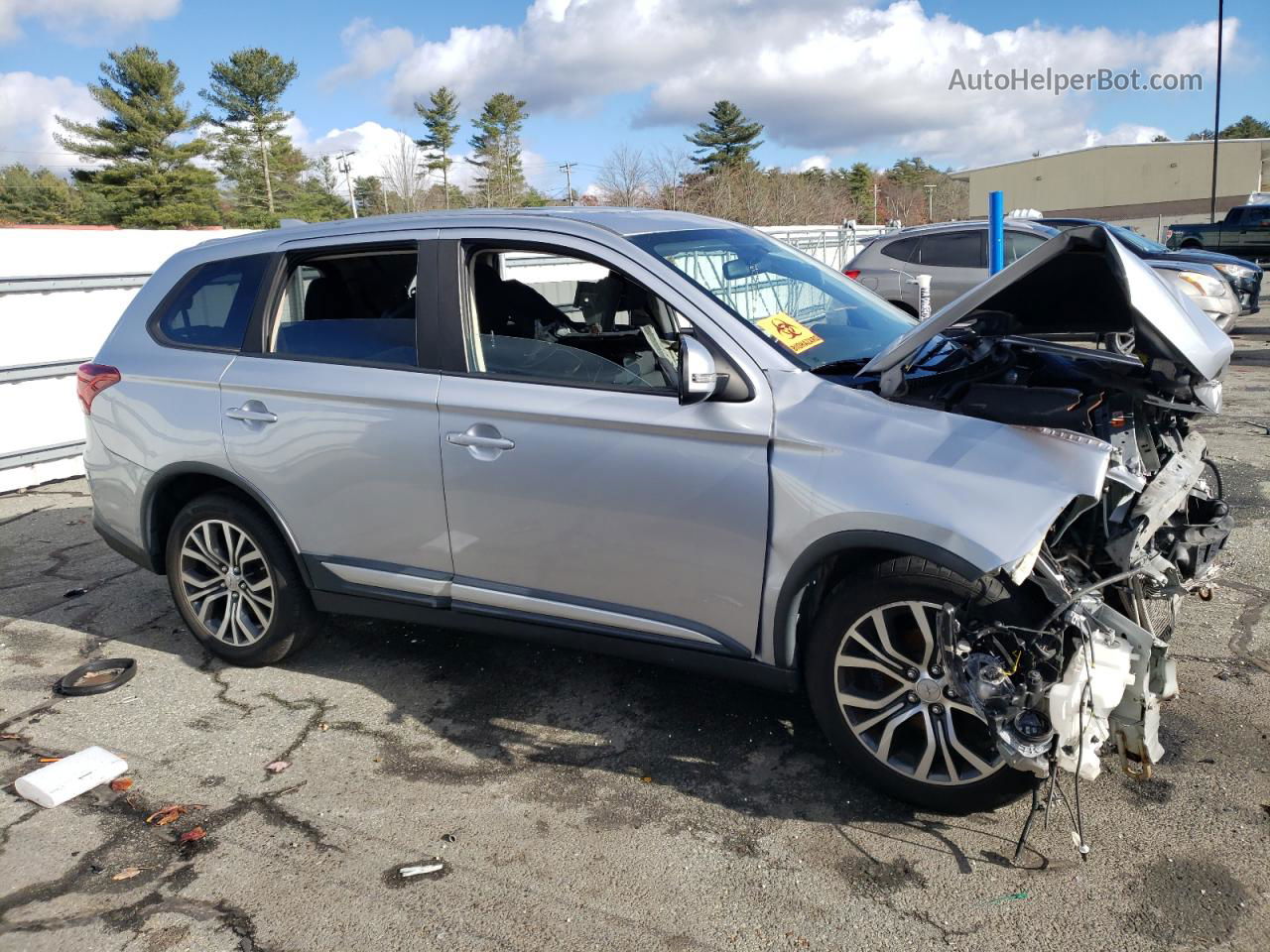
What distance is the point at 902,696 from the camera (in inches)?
122

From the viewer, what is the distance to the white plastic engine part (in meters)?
2.76

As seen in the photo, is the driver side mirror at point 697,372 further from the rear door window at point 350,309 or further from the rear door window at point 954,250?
the rear door window at point 954,250

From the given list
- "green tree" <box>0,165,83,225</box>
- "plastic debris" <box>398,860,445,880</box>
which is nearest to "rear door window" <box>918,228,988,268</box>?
"plastic debris" <box>398,860,445,880</box>

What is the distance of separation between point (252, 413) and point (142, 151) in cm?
5832

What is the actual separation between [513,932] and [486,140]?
69.6m

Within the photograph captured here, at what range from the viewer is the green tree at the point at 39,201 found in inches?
2625

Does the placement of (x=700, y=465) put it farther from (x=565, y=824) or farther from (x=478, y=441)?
(x=565, y=824)

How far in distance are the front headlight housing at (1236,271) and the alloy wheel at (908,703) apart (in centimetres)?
1271

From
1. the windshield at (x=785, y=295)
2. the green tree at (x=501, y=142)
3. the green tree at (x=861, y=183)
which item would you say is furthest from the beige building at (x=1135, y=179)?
the windshield at (x=785, y=295)

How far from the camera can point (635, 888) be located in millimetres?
2920

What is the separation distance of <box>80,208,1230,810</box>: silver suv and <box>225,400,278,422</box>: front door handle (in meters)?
0.02

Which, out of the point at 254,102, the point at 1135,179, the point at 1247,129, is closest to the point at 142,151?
the point at 254,102

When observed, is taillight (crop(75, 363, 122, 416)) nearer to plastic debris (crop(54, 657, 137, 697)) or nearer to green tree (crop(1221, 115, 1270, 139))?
plastic debris (crop(54, 657, 137, 697))

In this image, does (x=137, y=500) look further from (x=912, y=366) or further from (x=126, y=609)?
(x=912, y=366)
